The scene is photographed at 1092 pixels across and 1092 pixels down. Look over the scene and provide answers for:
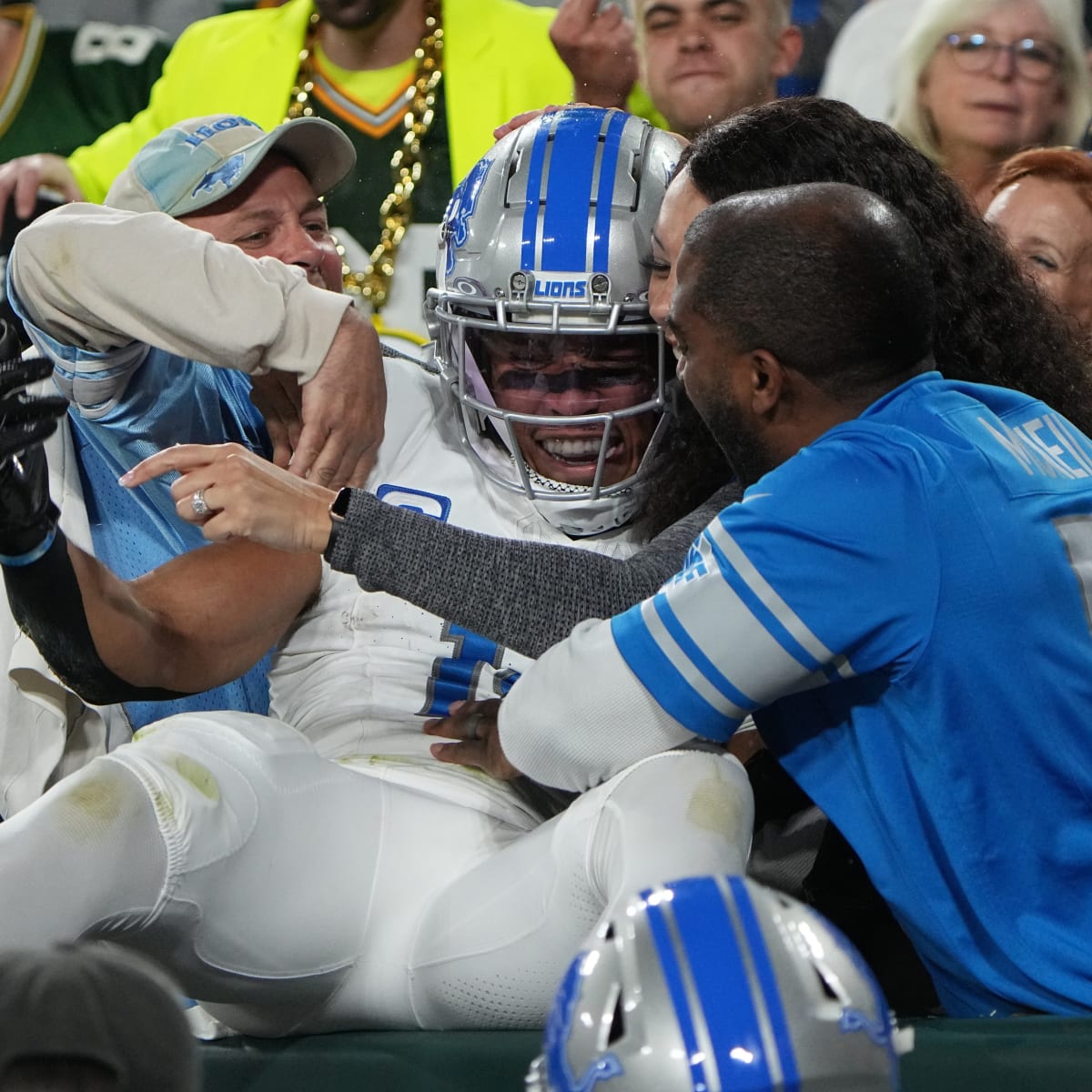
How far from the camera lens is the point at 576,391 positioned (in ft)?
5.81

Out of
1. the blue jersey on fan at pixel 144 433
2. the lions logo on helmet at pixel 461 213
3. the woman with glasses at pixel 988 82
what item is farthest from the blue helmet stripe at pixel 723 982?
the woman with glasses at pixel 988 82

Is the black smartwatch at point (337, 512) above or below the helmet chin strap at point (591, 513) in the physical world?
above

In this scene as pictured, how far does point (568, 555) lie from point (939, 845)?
1.46 feet

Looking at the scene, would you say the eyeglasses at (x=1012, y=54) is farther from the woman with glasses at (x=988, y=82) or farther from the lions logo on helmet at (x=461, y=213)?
the lions logo on helmet at (x=461, y=213)

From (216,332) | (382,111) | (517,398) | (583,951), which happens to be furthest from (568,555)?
(382,111)

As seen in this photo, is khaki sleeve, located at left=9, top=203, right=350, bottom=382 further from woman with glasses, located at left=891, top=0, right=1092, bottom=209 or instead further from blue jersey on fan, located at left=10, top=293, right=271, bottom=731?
woman with glasses, located at left=891, top=0, right=1092, bottom=209

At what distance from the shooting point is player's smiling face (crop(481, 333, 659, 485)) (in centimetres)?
176

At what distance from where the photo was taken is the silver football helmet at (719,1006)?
83 cm

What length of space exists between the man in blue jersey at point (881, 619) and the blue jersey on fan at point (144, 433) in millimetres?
677

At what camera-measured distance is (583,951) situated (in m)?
0.91

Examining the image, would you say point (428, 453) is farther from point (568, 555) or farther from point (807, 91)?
point (807, 91)

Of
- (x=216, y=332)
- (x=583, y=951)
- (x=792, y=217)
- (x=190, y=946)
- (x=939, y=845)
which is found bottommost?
(x=190, y=946)

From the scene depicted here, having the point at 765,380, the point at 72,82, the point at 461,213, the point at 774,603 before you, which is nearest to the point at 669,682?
the point at 774,603

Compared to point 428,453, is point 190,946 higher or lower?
lower
